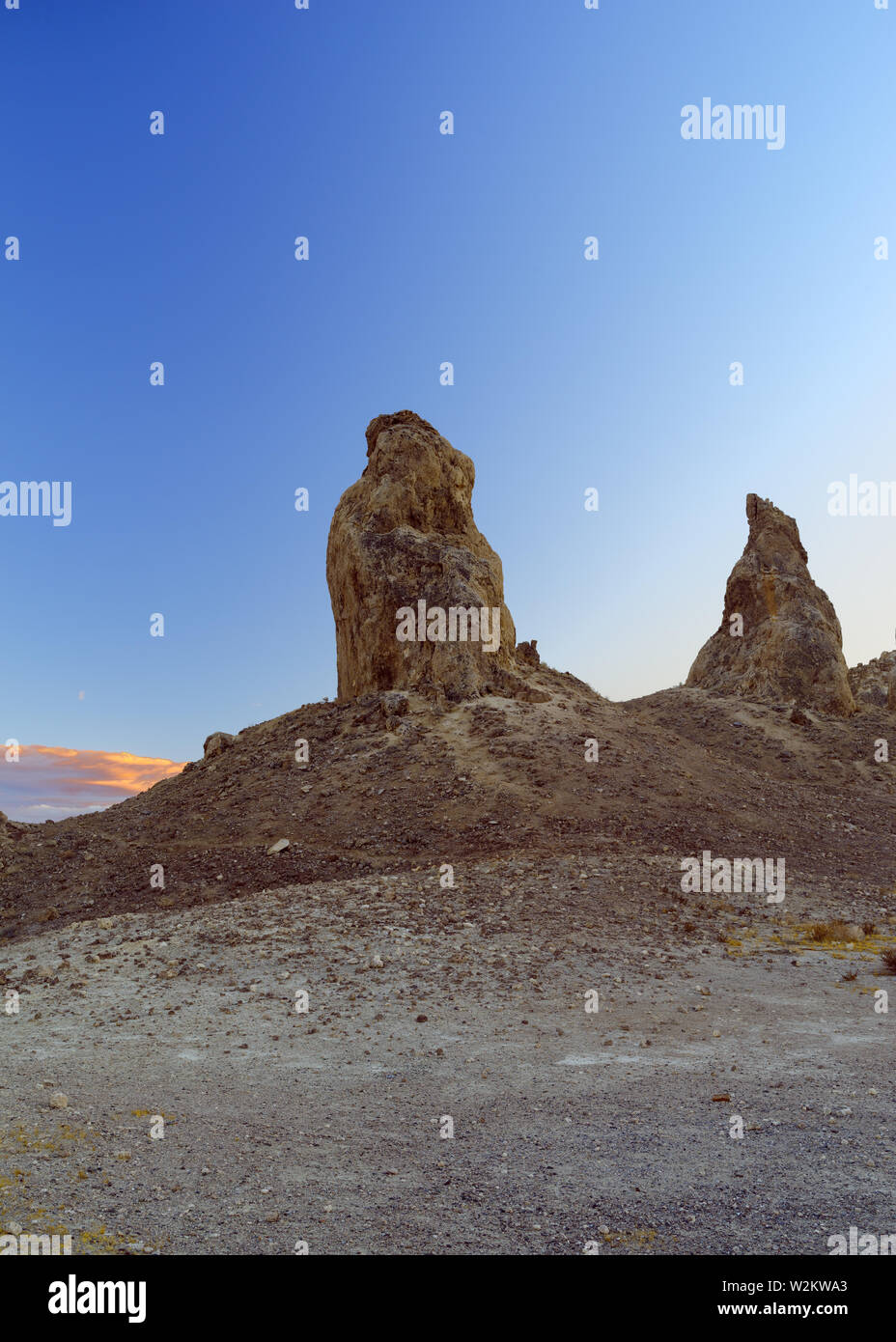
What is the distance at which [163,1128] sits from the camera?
7.11 m

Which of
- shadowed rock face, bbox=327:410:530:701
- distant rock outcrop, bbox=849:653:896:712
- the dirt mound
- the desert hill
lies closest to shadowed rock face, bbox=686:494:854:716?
the desert hill

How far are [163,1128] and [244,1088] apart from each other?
1.24 meters

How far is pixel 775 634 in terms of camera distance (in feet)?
148

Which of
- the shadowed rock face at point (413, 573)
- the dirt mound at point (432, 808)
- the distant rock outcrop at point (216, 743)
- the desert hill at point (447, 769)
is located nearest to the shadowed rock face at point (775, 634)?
the desert hill at point (447, 769)

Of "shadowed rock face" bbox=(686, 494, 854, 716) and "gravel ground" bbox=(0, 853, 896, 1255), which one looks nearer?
"gravel ground" bbox=(0, 853, 896, 1255)

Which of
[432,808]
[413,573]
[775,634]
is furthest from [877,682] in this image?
[432,808]

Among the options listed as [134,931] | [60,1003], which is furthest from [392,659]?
[60,1003]

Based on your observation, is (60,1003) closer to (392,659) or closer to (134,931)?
(134,931)

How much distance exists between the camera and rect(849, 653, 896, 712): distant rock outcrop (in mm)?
44787

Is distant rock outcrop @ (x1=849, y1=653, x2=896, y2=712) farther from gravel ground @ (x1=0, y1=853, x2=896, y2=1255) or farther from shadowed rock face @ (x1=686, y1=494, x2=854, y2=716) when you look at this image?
gravel ground @ (x1=0, y1=853, x2=896, y2=1255)

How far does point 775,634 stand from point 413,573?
21690 millimetres

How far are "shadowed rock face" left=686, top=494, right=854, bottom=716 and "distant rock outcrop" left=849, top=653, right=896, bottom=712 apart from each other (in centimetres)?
249

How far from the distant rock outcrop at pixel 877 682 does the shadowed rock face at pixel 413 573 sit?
21409 millimetres

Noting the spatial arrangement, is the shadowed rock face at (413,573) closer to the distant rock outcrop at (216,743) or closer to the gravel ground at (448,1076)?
the distant rock outcrop at (216,743)
